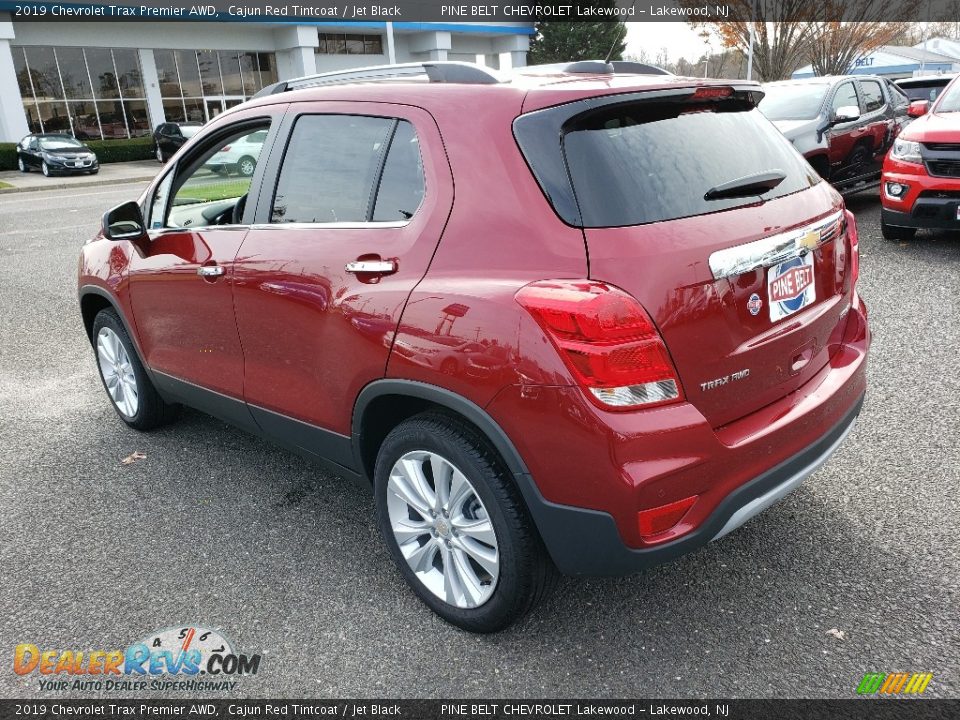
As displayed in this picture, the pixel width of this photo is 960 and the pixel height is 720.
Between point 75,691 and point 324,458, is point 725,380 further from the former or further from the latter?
point 75,691

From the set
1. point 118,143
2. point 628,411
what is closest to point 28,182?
point 118,143

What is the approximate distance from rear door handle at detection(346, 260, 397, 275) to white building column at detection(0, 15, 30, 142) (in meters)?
33.4

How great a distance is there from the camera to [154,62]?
33.2 meters

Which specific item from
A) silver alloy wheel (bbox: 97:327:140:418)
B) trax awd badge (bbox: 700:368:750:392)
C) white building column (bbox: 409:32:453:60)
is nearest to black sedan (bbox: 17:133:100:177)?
white building column (bbox: 409:32:453:60)

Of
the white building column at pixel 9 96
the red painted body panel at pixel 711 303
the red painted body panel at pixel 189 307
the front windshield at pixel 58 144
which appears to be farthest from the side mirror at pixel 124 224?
the white building column at pixel 9 96

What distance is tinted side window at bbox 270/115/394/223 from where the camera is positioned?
9.21 ft

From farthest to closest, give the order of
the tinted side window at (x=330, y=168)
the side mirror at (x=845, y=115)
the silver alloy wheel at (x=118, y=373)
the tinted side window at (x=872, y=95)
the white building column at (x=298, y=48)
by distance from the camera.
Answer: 1. the white building column at (x=298, y=48)
2. the tinted side window at (x=872, y=95)
3. the side mirror at (x=845, y=115)
4. the silver alloy wheel at (x=118, y=373)
5. the tinted side window at (x=330, y=168)

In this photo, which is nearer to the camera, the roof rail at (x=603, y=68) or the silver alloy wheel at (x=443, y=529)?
the silver alloy wheel at (x=443, y=529)

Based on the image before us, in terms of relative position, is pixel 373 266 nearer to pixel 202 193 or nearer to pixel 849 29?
pixel 202 193

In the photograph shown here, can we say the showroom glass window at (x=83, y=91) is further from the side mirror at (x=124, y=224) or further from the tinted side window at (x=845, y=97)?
the side mirror at (x=124, y=224)

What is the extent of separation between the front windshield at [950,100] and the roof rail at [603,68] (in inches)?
251

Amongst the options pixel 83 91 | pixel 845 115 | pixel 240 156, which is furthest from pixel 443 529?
pixel 83 91

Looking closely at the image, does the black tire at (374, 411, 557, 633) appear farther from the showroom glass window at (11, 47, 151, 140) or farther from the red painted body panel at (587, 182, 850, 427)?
the showroom glass window at (11, 47, 151, 140)

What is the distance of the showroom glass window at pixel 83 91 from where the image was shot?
101 ft
